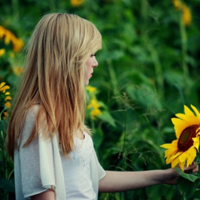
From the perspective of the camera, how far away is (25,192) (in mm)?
1369

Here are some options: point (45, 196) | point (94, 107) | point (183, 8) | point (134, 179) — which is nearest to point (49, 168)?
point (45, 196)

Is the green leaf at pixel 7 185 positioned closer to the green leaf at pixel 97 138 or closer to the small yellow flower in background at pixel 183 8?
the green leaf at pixel 97 138

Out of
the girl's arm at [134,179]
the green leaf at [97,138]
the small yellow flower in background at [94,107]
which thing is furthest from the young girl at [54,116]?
the small yellow flower in background at [94,107]

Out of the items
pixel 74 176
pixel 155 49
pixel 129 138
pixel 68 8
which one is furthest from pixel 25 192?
pixel 68 8

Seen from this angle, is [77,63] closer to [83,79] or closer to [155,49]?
[83,79]

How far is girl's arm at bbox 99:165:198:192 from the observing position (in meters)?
1.62

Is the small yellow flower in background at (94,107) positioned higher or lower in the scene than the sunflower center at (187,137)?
lower

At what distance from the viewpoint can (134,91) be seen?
9.30ft

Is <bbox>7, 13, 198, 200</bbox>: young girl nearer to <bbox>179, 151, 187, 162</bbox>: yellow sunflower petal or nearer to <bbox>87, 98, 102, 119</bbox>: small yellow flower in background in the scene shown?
<bbox>179, 151, 187, 162</bbox>: yellow sunflower petal

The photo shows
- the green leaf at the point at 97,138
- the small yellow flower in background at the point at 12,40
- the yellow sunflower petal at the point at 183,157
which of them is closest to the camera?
the yellow sunflower petal at the point at 183,157

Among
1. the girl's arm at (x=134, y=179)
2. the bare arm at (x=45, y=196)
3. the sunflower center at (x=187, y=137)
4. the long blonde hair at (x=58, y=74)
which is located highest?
the long blonde hair at (x=58, y=74)

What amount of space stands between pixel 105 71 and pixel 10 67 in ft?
3.17

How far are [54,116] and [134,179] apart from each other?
1.40ft

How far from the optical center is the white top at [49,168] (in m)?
1.36
